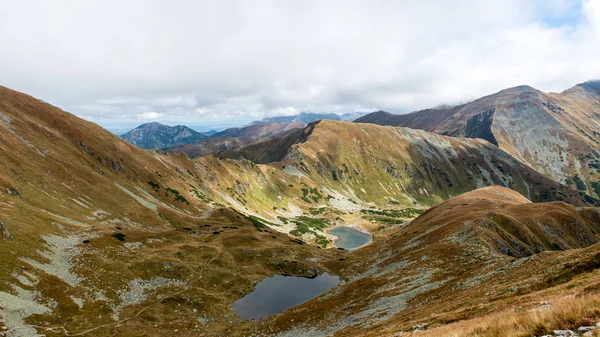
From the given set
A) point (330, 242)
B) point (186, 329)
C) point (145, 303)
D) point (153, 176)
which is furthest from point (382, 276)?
point (153, 176)

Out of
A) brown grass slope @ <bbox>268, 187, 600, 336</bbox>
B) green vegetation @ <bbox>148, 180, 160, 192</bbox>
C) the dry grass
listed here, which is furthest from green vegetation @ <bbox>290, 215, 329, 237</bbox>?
the dry grass

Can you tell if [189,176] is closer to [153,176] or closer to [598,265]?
[153,176]

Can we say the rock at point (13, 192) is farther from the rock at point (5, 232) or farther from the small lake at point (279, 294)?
the small lake at point (279, 294)

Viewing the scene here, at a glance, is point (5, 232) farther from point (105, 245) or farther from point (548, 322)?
point (548, 322)

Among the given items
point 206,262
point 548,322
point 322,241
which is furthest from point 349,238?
point 548,322

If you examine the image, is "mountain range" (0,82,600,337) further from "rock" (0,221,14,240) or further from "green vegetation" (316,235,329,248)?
"green vegetation" (316,235,329,248)
